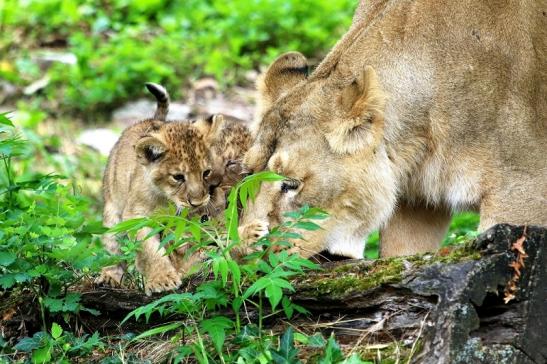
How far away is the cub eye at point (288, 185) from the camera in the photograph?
18.0 ft

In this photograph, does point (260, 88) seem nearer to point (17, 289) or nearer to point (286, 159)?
point (286, 159)

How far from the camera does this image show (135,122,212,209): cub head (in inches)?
257

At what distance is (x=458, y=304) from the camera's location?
416cm

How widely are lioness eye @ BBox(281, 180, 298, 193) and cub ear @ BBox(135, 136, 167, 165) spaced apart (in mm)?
1313

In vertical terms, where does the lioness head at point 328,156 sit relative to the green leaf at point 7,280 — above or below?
above

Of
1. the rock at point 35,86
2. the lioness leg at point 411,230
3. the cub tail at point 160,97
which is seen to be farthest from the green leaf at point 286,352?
the rock at point 35,86

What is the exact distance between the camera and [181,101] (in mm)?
12086

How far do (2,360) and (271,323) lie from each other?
123 cm

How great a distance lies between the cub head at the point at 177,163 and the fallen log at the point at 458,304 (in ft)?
6.46

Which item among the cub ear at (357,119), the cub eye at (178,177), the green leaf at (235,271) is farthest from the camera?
the cub eye at (178,177)

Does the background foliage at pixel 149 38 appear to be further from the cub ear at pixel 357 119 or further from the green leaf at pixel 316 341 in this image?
the green leaf at pixel 316 341

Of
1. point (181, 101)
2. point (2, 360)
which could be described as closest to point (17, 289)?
point (2, 360)

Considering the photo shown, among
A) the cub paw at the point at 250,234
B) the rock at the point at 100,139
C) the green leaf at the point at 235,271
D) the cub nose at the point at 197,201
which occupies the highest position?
the green leaf at the point at 235,271

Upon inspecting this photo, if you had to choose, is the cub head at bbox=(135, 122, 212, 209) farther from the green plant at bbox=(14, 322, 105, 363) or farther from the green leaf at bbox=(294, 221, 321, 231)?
the green leaf at bbox=(294, 221, 321, 231)
